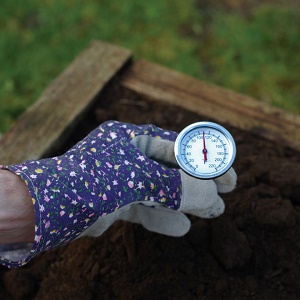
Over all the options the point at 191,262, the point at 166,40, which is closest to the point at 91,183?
the point at 191,262

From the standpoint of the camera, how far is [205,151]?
1.53 meters

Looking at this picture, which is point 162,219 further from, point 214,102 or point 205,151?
point 214,102

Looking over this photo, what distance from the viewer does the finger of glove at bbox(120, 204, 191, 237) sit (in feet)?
5.81

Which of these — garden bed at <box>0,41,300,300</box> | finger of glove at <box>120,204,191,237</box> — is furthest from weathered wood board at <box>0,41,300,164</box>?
finger of glove at <box>120,204,191,237</box>

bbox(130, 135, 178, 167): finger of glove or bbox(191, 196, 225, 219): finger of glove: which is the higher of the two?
bbox(130, 135, 178, 167): finger of glove

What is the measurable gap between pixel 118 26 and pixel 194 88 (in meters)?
1.15

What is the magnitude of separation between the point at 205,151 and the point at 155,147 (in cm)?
21

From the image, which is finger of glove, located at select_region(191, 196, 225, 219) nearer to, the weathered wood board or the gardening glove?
the gardening glove

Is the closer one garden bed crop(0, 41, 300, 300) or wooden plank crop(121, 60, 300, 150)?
garden bed crop(0, 41, 300, 300)

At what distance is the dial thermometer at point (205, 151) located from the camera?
150cm

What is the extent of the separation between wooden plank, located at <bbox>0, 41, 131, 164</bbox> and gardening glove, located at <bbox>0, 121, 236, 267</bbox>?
56 cm

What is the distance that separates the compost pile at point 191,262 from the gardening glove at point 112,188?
0.14 meters

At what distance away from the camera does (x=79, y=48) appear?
10.8ft

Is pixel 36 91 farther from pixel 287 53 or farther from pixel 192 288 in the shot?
pixel 192 288
